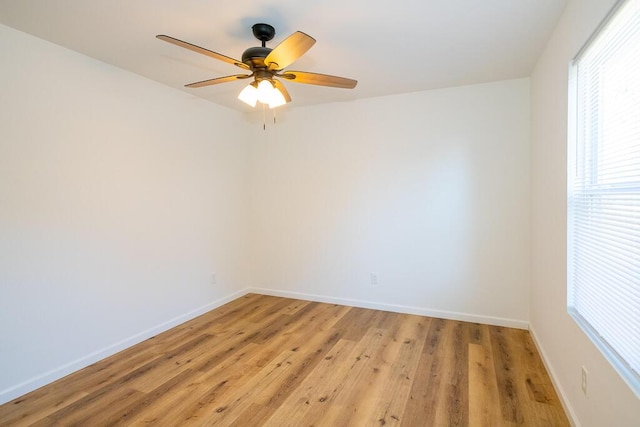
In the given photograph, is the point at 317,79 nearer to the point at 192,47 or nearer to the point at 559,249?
the point at 192,47

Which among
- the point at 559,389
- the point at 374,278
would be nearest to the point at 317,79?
the point at 374,278

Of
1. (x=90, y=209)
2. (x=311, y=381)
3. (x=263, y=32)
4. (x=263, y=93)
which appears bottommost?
(x=311, y=381)

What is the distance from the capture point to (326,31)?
87.9 inches

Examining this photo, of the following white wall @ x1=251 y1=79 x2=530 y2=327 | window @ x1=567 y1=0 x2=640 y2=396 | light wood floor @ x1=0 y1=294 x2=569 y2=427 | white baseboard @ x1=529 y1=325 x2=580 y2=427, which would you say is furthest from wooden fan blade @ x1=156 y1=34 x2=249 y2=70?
white baseboard @ x1=529 y1=325 x2=580 y2=427

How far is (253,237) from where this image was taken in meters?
4.57

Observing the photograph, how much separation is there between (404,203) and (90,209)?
3019 mm

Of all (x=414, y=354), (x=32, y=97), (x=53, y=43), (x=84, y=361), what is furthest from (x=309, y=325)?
(x=53, y=43)

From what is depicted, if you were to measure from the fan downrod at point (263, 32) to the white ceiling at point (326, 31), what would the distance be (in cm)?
4

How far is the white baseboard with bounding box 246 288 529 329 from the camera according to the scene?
10.8 ft

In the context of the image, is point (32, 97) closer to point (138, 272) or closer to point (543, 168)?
point (138, 272)

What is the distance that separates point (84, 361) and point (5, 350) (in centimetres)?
56

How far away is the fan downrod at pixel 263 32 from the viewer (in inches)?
82.9

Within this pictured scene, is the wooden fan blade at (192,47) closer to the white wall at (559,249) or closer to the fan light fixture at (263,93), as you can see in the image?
the fan light fixture at (263,93)

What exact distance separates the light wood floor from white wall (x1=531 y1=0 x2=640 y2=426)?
292 mm
